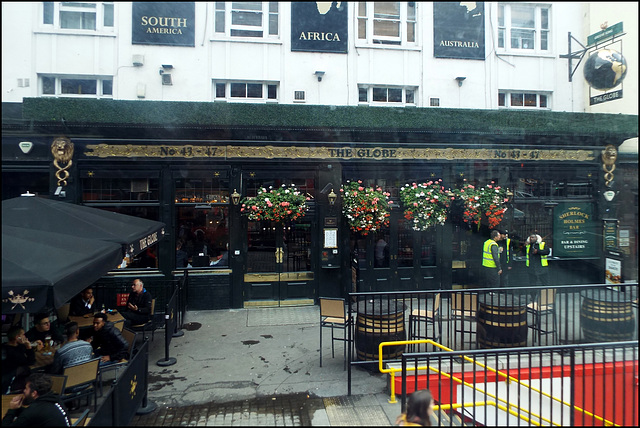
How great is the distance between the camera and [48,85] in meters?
7.46

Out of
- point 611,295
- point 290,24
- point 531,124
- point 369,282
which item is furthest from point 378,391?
point 531,124

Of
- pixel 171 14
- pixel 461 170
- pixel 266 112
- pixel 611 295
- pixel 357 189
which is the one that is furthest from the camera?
pixel 461 170

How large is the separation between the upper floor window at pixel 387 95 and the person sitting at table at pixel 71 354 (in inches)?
317

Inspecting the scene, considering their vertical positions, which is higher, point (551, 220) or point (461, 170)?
point (461, 170)

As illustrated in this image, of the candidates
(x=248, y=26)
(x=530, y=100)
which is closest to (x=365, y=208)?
(x=530, y=100)

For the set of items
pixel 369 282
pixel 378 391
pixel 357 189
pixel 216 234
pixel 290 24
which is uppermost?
pixel 290 24

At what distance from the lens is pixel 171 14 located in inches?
217

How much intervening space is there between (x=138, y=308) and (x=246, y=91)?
5.68m

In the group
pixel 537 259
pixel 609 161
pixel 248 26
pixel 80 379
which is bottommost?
pixel 80 379

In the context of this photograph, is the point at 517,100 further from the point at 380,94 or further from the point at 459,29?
the point at 459,29

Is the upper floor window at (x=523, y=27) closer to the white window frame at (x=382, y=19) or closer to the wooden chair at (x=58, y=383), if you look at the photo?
the white window frame at (x=382, y=19)

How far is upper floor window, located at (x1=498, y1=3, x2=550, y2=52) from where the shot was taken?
6082 mm

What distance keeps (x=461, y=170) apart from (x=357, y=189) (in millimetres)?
3005

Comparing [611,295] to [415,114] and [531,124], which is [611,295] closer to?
[531,124]
